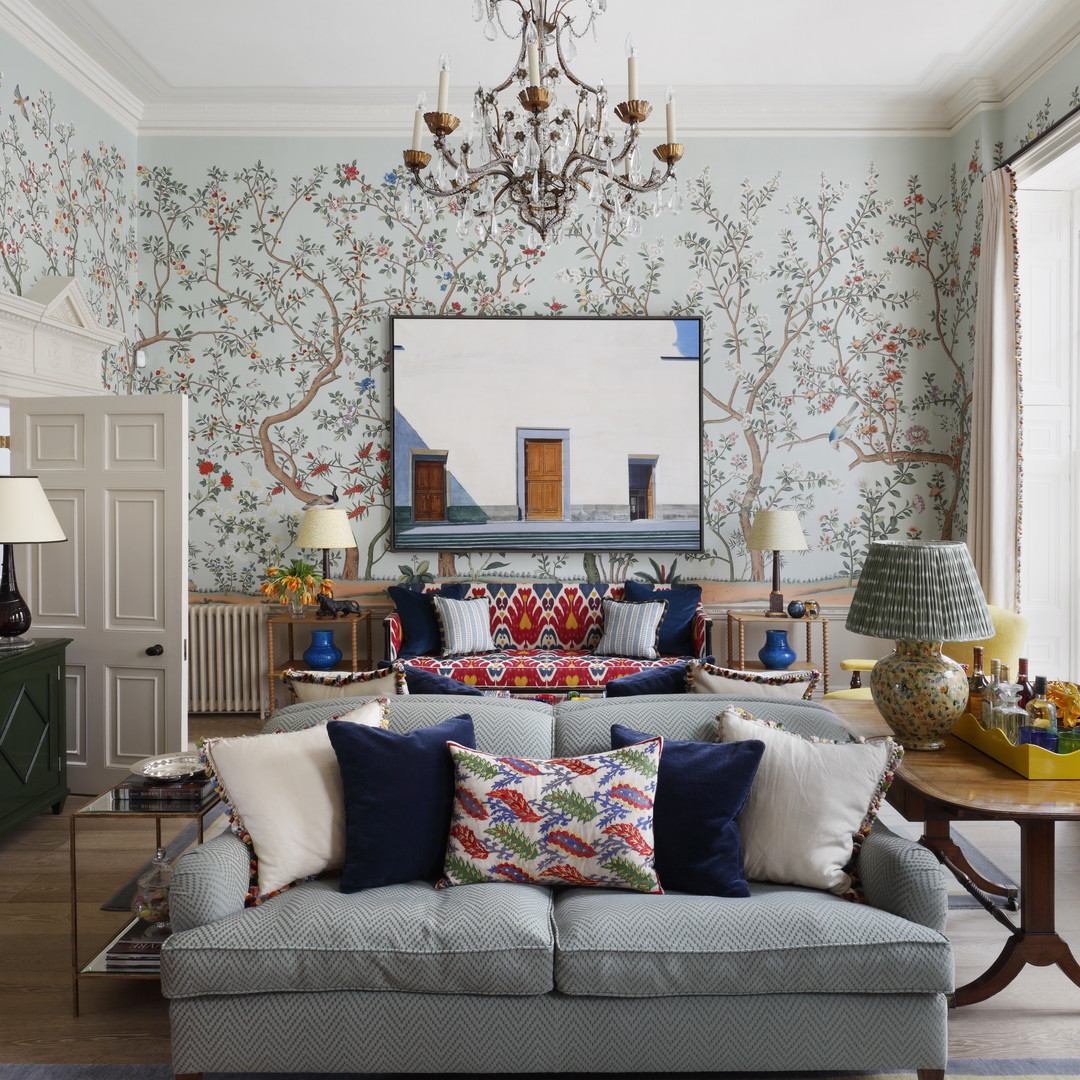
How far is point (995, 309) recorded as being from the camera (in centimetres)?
506

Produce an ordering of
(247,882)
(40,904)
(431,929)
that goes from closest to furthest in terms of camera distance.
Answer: (431,929), (247,882), (40,904)

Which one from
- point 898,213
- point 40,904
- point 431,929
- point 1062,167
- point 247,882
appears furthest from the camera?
point 898,213

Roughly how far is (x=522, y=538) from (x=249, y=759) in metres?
3.65

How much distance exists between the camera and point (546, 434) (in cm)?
595

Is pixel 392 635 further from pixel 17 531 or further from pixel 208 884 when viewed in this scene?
pixel 208 884

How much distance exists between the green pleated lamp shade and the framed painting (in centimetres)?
328

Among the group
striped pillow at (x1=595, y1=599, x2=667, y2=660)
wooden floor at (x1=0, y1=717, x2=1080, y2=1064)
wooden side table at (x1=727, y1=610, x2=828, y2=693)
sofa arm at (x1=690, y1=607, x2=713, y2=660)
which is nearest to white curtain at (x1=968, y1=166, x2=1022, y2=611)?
wooden side table at (x1=727, y1=610, x2=828, y2=693)

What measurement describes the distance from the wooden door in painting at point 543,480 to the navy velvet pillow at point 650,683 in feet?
9.69

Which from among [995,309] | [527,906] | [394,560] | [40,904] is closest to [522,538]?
[394,560]

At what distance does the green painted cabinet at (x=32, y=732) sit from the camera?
380cm

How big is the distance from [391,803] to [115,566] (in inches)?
109

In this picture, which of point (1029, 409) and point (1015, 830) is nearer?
point (1015, 830)

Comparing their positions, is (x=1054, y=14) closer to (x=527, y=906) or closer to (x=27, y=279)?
(x=527, y=906)

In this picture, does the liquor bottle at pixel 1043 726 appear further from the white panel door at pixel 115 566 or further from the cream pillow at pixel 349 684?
the white panel door at pixel 115 566
